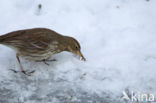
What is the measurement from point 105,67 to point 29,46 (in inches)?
44.2

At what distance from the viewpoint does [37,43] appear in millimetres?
5039

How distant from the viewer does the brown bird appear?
4957 millimetres

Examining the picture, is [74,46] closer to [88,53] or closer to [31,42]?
[88,53]

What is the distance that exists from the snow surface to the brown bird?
6.4 inches

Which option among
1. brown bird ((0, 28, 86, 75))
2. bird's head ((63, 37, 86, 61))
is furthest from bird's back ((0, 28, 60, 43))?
bird's head ((63, 37, 86, 61))

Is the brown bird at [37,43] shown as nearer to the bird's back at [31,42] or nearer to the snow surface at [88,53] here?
the bird's back at [31,42]

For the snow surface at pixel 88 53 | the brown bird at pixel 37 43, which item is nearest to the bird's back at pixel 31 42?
the brown bird at pixel 37 43

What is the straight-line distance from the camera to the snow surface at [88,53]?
470 centimetres

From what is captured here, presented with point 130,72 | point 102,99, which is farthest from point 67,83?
point 130,72

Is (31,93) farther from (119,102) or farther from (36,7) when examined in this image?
(36,7)

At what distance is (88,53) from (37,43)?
852 millimetres

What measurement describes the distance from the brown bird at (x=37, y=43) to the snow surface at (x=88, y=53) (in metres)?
0.16

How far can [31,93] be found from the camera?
4.63 meters

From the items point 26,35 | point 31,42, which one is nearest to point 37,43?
point 31,42
